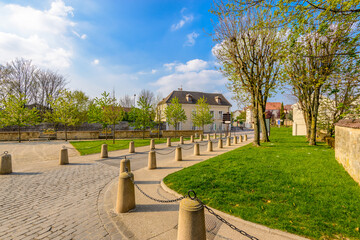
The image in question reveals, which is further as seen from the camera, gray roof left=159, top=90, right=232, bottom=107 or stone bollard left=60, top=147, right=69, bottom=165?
gray roof left=159, top=90, right=232, bottom=107

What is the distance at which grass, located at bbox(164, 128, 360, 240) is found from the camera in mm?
3269

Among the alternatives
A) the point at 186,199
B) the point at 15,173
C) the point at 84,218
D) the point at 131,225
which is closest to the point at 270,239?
the point at 186,199

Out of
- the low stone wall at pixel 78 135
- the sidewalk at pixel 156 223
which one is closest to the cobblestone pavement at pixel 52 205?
the sidewalk at pixel 156 223

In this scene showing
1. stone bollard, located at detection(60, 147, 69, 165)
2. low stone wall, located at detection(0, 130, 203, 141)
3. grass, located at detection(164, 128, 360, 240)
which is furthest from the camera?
low stone wall, located at detection(0, 130, 203, 141)

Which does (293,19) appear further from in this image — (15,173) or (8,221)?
(15,173)

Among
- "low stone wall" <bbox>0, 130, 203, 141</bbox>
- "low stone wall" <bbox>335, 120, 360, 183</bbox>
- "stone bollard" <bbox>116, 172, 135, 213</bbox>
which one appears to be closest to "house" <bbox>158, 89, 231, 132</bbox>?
"low stone wall" <bbox>0, 130, 203, 141</bbox>

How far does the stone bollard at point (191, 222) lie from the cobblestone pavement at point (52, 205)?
5.70 ft

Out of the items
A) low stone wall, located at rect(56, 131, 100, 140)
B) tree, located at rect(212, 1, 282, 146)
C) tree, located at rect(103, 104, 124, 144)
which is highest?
tree, located at rect(212, 1, 282, 146)

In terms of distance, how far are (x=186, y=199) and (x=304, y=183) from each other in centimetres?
466

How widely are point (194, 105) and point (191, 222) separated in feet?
130

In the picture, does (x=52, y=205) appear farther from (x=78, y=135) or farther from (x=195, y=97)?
(x=195, y=97)

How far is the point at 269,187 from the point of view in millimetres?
5023

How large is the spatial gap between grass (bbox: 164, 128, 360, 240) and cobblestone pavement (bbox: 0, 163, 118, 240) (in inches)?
102

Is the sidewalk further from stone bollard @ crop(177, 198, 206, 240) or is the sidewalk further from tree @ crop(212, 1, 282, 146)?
tree @ crop(212, 1, 282, 146)
